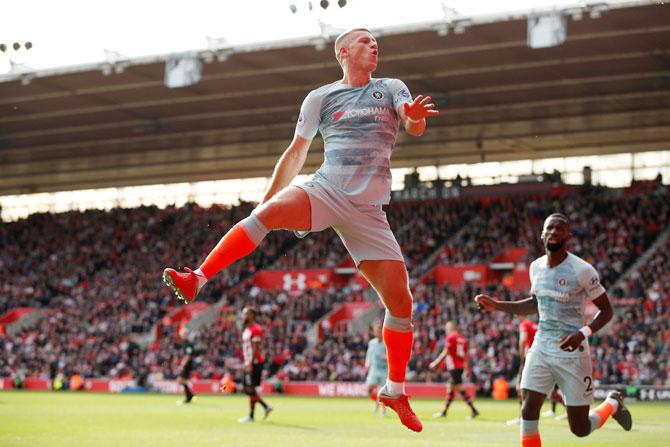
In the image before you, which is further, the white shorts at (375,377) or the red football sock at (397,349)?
the white shorts at (375,377)

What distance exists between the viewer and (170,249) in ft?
164

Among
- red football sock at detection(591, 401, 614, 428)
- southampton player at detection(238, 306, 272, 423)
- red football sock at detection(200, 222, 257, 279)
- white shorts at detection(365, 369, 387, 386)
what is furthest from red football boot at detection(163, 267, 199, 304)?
white shorts at detection(365, 369, 387, 386)

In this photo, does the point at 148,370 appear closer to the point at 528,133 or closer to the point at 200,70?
the point at 200,70

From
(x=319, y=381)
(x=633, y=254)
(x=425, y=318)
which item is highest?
(x=633, y=254)

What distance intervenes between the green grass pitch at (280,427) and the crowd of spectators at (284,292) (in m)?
5.35

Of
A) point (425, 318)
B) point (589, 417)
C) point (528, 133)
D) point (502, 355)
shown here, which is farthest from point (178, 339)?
point (589, 417)

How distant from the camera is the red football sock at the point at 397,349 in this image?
7.86m

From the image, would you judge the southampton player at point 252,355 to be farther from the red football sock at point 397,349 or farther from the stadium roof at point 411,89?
the stadium roof at point 411,89

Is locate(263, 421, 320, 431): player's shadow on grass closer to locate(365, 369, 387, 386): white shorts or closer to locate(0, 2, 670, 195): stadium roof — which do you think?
locate(365, 369, 387, 386): white shorts

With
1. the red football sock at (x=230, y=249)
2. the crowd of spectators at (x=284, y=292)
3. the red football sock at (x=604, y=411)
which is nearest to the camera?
the red football sock at (x=230, y=249)

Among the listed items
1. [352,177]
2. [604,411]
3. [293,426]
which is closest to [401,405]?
[352,177]

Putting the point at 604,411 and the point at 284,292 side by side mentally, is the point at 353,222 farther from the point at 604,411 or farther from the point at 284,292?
the point at 284,292

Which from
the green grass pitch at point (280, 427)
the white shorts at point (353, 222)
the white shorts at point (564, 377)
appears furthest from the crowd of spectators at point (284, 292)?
the white shorts at point (353, 222)

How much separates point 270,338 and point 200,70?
10.3 m
